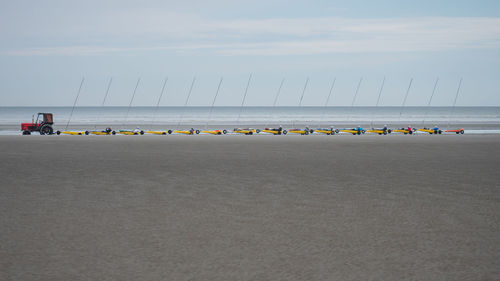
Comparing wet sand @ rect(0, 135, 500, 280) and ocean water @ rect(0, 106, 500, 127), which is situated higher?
ocean water @ rect(0, 106, 500, 127)

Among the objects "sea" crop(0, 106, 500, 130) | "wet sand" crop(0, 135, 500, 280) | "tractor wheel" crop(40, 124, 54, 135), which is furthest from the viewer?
"sea" crop(0, 106, 500, 130)

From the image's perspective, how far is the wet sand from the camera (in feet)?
16.8

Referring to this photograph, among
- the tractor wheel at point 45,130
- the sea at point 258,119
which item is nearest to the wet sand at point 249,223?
the tractor wheel at point 45,130

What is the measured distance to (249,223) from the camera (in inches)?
278

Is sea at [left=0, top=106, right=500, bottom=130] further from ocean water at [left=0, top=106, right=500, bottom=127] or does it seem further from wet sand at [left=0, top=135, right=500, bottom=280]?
wet sand at [left=0, top=135, right=500, bottom=280]

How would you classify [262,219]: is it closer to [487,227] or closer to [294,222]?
[294,222]

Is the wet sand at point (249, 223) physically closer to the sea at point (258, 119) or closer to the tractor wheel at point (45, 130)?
the tractor wheel at point (45, 130)

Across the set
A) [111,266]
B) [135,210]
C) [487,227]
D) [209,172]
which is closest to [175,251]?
[111,266]

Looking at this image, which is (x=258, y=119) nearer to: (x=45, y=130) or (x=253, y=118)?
(x=253, y=118)

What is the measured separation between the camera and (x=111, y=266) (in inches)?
204

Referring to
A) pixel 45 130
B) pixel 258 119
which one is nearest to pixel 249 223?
pixel 45 130

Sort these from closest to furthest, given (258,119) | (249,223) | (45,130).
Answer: (249,223) → (45,130) → (258,119)

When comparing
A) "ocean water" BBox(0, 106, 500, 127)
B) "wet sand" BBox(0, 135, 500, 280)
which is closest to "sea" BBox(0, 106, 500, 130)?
"ocean water" BBox(0, 106, 500, 127)

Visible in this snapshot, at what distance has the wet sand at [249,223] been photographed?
5133 mm
